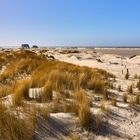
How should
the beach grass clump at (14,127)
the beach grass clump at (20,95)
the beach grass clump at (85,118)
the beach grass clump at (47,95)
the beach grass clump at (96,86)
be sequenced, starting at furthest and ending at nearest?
the beach grass clump at (96,86) < the beach grass clump at (47,95) < the beach grass clump at (20,95) < the beach grass clump at (85,118) < the beach grass clump at (14,127)

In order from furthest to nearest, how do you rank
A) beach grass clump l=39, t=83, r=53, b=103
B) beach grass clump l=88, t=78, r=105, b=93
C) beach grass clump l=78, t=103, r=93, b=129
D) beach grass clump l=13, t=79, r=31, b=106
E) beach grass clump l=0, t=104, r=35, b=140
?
beach grass clump l=88, t=78, r=105, b=93 → beach grass clump l=39, t=83, r=53, b=103 → beach grass clump l=13, t=79, r=31, b=106 → beach grass clump l=78, t=103, r=93, b=129 → beach grass clump l=0, t=104, r=35, b=140

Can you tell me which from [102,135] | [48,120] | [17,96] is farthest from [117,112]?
[17,96]

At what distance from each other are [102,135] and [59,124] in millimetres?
819

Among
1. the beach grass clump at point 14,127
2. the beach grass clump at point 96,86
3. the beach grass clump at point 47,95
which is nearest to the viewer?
the beach grass clump at point 14,127

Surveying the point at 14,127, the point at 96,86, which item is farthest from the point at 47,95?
the point at 14,127

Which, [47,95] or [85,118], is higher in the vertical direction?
[47,95]

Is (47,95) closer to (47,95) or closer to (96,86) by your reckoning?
(47,95)

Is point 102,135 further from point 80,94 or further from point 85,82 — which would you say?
point 85,82

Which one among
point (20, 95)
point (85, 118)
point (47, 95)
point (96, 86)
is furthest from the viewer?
point (96, 86)

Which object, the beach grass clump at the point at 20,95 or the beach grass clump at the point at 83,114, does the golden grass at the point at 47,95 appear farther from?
the beach grass clump at the point at 83,114

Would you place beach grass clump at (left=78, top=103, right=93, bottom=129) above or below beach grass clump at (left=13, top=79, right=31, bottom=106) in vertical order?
below

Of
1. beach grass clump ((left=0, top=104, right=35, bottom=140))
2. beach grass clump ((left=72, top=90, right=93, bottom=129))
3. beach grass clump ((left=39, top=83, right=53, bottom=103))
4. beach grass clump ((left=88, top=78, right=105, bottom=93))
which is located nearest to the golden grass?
beach grass clump ((left=39, top=83, right=53, bottom=103))

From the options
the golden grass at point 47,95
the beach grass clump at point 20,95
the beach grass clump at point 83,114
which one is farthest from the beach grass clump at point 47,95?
the beach grass clump at point 83,114

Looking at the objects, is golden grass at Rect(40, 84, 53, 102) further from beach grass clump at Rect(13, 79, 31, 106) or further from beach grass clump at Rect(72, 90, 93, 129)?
beach grass clump at Rect(72, 90, 93, 129)
